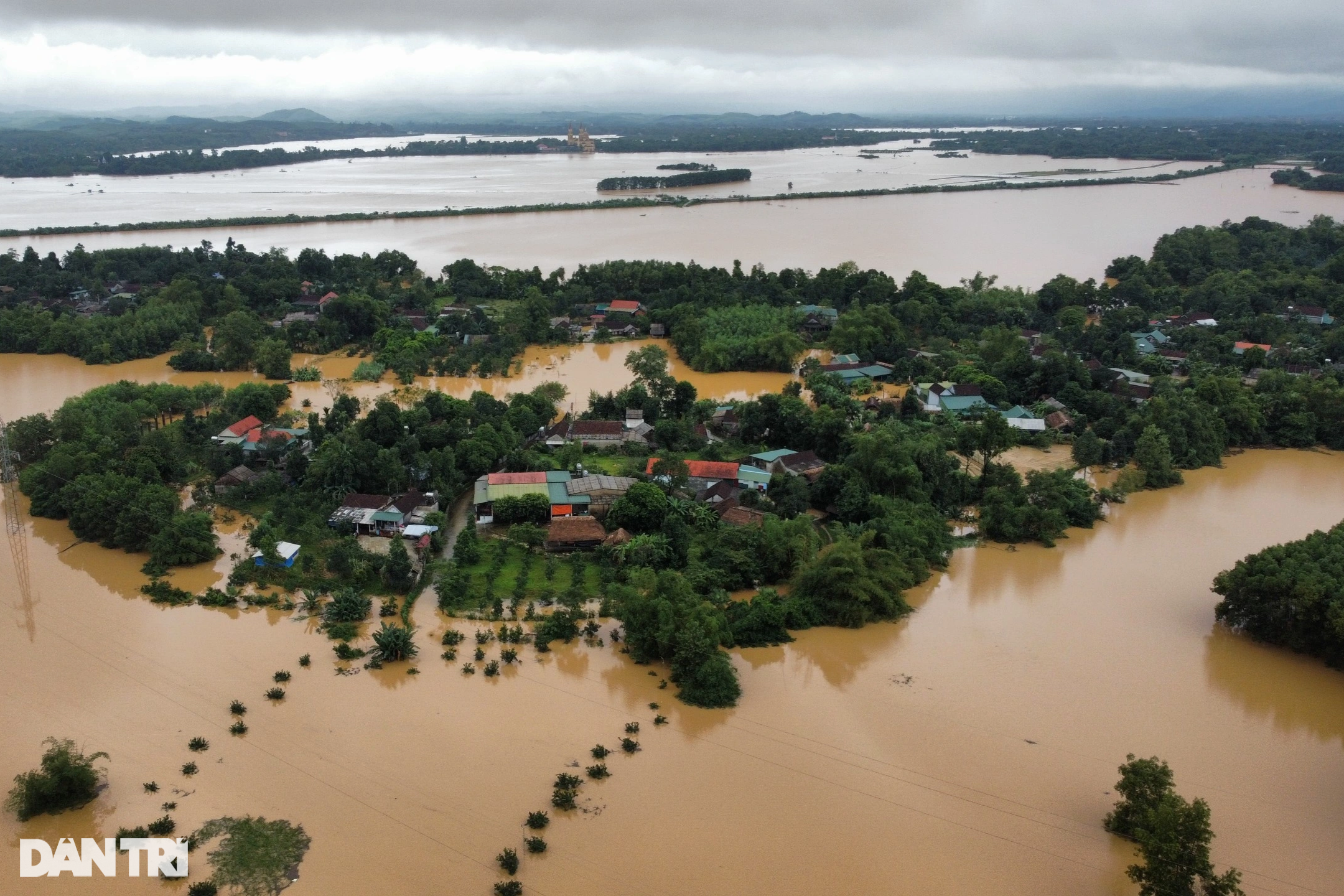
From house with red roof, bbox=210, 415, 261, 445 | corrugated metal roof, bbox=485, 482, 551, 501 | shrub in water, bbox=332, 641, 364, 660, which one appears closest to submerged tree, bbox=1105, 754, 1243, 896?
shrub in water, bbox=332, 641, 364, 660

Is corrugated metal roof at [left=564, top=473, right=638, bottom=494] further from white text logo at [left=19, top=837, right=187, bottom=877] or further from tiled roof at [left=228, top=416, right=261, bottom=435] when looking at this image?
white text logo at [left=19, top=837, right=187, bottom=877]

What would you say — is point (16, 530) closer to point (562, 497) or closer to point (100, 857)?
point (100, 857)

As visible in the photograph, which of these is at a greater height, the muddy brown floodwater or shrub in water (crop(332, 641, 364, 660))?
the muddy brown floodwater

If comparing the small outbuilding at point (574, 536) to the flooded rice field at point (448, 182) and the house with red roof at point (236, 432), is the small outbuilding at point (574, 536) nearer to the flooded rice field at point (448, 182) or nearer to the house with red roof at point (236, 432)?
the house with red roof at point (236, 432)

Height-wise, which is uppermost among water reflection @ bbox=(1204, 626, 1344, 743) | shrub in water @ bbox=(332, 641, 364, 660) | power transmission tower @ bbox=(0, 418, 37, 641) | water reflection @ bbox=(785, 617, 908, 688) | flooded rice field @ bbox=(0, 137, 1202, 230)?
flooded rice field @ bbox=(0, 137, 1202, 230)

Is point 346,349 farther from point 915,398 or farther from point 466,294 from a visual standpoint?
point 915,398

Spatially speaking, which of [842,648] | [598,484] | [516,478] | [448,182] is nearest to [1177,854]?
[842,648]

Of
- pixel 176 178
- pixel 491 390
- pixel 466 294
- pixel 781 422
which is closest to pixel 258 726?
pixel 781 422
